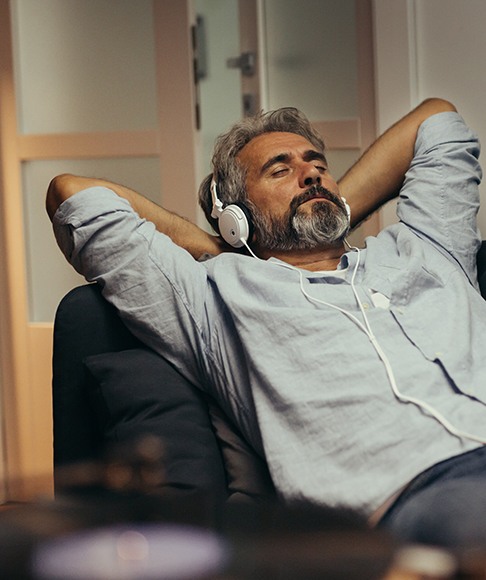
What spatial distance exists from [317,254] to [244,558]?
1.38 metres

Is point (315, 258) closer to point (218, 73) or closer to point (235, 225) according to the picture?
point (235, 225)

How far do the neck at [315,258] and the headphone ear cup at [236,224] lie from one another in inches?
3.3

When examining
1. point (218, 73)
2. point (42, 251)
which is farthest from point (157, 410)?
point (218, 73)

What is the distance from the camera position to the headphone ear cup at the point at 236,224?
1.85 metres

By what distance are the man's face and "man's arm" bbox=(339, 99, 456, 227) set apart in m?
0.13

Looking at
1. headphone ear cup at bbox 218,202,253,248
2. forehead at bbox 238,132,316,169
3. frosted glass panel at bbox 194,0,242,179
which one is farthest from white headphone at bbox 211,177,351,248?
frosted glass panel at bbox 194,0,242,179

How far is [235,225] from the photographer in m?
1.86

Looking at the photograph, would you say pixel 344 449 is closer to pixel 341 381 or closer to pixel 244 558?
pixel 341 381

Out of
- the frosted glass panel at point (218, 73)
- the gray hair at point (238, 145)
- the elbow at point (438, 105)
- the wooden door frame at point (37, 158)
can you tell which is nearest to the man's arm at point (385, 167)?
the elbow at point (438, 105)

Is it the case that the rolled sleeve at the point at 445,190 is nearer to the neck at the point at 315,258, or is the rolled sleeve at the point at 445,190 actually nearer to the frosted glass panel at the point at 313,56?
the neck at the point at 315,258

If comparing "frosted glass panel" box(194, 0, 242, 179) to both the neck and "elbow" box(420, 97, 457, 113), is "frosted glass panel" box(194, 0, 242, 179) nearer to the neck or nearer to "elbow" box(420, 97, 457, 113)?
"elbow" box(420, 97, 457, 113)

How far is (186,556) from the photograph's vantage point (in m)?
0.52

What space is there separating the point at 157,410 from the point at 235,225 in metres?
0.45

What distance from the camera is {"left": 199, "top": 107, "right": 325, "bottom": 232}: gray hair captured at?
196cm
